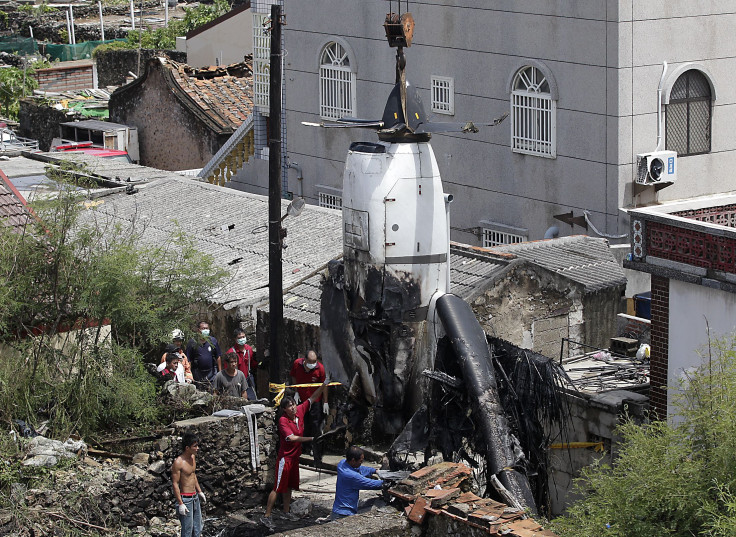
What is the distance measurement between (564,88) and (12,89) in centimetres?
3098

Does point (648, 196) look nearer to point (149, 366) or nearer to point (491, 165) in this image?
point (491, 165)

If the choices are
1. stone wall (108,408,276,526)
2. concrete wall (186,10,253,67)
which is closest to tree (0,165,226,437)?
stone wall (108,408,276,526)

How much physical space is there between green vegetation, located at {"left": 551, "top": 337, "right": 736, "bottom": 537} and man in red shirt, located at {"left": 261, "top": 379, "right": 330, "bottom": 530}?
4.98m

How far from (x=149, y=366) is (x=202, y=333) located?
120 cm

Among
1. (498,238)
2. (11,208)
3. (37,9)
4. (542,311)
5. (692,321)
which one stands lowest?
(498,238)

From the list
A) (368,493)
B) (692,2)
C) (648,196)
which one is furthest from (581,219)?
(368,493)

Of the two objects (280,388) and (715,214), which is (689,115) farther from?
(280,388)

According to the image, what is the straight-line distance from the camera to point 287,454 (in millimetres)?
16547

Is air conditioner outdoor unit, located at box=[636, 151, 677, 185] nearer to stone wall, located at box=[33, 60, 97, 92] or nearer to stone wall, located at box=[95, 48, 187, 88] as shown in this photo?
stone wall, located at box=[95, 48, 187, 88]

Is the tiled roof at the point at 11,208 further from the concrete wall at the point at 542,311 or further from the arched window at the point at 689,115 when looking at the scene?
the arched window at the point at 689,115

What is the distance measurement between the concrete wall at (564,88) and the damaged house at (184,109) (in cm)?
992

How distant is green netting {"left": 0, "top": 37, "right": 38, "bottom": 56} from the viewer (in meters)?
64.8

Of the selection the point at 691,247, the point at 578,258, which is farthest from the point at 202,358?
the point at 691,247

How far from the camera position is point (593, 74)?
24672mm
